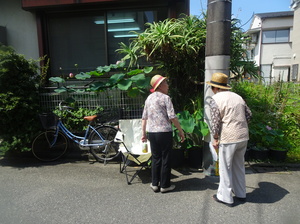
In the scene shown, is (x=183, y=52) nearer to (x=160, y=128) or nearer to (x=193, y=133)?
(x=193, y=133)

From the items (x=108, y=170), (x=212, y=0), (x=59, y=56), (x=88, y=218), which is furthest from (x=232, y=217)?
(x=59, y=56)

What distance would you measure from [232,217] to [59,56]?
20.4 feet

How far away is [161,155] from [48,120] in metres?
2.70

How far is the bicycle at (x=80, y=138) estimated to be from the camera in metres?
4.77

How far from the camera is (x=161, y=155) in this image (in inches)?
135

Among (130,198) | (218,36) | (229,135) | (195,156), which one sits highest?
(218,36)

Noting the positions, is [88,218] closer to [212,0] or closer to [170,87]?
[170,87]

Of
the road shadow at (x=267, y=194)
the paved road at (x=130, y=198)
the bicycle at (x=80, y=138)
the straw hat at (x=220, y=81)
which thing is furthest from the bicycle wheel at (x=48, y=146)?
the road shadow at (x=267, y=194)

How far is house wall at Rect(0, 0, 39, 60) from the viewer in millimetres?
6590

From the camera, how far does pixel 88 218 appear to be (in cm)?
285

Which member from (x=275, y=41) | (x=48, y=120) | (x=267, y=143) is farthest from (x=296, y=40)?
(x=48, y=120)

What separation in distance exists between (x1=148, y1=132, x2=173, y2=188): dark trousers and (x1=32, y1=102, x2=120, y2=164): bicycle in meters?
1.53

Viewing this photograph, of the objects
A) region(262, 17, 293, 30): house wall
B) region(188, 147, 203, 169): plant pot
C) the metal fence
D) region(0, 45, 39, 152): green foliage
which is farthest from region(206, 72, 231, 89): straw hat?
region(262, 17, 293, 30): house wall

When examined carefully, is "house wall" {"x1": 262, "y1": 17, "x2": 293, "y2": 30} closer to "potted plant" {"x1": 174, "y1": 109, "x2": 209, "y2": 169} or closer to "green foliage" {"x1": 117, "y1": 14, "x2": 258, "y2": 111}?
"green foliage" {"x1": 117, "y1": 14, "x2": 258, "y2": 111}
